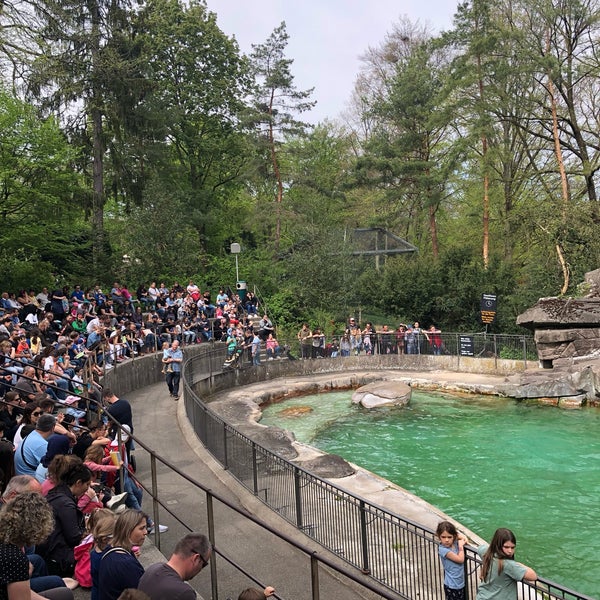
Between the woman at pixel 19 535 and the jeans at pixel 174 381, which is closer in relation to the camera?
the woman at pixel 19 535

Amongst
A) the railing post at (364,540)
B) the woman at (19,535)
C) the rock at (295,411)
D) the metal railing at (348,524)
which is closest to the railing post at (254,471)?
the metal railing at (348,524)

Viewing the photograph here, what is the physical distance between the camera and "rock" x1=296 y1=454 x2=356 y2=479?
1060 cm

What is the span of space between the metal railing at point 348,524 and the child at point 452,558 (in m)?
0.10

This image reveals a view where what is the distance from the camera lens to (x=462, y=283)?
2869cm

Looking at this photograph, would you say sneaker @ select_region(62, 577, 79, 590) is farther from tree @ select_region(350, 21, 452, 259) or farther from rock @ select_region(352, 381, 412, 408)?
tree @ select_region(350, 21, 452, 259)

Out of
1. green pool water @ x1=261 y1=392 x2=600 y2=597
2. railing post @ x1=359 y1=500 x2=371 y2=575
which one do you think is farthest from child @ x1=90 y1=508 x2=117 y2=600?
green pool water @ x1=261 y1=392 x2=600 y2=597

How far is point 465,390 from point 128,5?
25.1 metres

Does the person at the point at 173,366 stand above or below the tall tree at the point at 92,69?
below

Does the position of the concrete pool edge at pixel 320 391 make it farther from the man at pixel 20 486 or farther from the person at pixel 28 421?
the man at pixel 20 486

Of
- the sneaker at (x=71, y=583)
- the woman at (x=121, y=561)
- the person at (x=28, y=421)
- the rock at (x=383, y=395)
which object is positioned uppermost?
the person at (x=28, y=421)

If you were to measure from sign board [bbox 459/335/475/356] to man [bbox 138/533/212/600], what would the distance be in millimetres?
21587

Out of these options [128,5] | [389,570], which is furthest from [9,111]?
[389,570]

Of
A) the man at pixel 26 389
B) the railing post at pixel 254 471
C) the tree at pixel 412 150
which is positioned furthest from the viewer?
the tree at pixel 412 150

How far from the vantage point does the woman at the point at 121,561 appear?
3.96 meters
